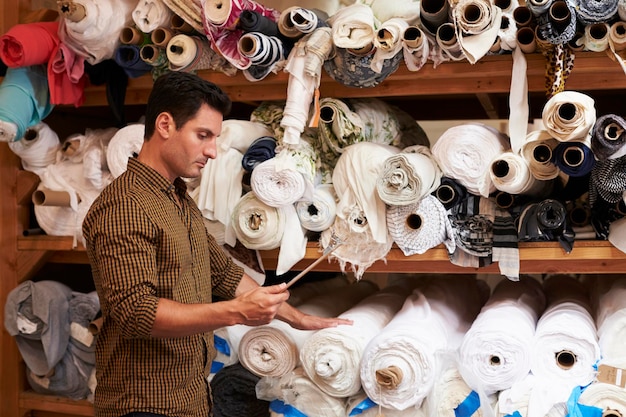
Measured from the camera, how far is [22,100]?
234 cm

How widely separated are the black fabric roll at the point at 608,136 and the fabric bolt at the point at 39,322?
1722 millimetres

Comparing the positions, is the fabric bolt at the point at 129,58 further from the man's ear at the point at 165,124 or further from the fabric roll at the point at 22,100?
the man's ear at the point at 165,124

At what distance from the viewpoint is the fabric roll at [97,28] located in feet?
7.30

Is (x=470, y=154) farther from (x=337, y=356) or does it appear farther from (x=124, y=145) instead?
(x=124, y=145)

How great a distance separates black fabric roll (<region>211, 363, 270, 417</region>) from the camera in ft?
7.37

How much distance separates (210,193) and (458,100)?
1224mm

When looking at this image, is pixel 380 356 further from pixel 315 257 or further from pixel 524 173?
pixel 524 173

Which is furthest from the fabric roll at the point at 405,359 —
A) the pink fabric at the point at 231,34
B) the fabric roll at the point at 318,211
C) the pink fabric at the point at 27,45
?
the pink fabric at the point at 27,45

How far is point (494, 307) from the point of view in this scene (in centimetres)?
219

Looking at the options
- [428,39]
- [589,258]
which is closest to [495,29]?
[428,39]

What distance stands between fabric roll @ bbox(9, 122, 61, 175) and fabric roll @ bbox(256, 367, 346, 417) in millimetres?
1075

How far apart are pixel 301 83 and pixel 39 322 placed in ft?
3.88

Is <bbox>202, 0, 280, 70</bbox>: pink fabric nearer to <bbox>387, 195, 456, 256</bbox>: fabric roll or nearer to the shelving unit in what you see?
the shelving unit

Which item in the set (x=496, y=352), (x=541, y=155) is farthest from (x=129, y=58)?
(x=496, y=352)
